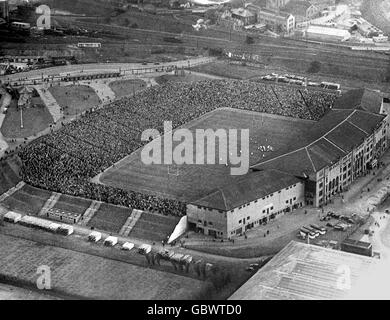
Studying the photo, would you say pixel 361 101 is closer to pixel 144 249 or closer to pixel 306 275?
pixel 144 249

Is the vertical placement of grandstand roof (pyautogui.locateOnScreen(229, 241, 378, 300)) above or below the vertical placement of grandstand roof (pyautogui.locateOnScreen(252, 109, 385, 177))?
below

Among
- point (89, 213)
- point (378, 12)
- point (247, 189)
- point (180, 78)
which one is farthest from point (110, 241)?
point (378, 12)

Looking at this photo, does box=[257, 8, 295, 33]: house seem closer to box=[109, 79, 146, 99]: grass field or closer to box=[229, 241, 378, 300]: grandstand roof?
box=[109, 79, 146, 99]: grass field

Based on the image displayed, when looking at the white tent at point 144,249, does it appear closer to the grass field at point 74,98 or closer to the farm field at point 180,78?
the grass field at point 74,98

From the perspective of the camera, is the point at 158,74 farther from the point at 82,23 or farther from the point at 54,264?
the point at 54,264

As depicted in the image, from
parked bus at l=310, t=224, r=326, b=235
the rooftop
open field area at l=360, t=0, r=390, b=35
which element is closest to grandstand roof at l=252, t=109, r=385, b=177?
parked bus at l=310, t=224, r=326, b=235

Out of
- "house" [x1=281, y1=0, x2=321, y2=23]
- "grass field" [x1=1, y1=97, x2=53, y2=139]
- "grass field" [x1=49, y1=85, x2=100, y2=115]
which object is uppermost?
"house" [x1=281, y1=0, x2=321, y2=23]
